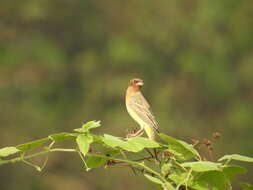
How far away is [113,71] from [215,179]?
95.0 ft

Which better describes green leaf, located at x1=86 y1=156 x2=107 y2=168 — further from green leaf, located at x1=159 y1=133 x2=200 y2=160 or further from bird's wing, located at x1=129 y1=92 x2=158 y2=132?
bird's wing, located at x1=129 y1=92 x2=158 y2=132

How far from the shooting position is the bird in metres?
4.67

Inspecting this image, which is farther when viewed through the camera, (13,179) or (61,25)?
(61,25)

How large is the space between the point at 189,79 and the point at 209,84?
0.99 m

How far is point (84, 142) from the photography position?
2.51 meters

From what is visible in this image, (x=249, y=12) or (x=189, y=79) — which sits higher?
(x=249, y=12)

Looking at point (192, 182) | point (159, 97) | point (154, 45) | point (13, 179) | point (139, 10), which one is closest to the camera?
point (192, 182)

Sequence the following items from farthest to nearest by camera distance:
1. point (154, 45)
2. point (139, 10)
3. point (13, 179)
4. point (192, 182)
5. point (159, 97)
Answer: point (139, 10) → point (154, 45) → point (159, 97) → point (13, 179) → point (192, 182)

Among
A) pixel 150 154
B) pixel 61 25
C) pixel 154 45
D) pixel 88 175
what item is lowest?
pixel 150 154

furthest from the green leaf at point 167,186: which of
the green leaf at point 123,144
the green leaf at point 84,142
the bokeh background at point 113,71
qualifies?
the bokeh background at point 113,71

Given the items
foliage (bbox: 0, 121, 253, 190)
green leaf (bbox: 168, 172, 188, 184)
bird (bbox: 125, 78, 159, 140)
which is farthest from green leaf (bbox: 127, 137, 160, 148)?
bird (bbox: 125, 78, 159, 140)

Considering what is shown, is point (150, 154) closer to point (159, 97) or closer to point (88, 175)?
point (88, 175)

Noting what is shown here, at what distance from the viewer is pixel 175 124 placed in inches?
1085

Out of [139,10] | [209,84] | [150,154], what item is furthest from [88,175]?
[150,154]
